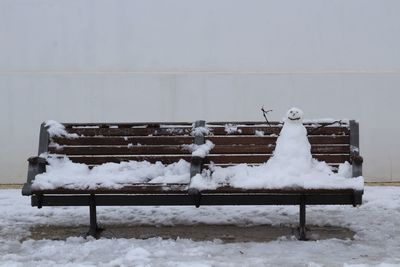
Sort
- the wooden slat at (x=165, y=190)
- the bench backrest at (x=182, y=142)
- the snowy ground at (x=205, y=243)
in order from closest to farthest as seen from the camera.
→ the snowy ground at (x=205, y=243) → the wooden slat at (x=165, y=190) → the bench backrest at (x=182, y=142)

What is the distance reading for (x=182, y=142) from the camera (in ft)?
17.0

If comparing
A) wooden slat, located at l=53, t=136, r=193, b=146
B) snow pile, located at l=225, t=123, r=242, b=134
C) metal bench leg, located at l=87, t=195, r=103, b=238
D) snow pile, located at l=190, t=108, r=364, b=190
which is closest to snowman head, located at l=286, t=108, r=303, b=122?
snow pile, located at l=190, t=108, r=364, b=190

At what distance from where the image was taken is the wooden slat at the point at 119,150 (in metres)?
5.16

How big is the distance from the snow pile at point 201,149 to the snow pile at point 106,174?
0.13 m

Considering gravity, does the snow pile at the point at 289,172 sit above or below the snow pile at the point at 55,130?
below

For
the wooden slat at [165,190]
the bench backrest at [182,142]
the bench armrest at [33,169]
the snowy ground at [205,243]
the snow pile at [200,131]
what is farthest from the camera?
the snow pile at [200,131]

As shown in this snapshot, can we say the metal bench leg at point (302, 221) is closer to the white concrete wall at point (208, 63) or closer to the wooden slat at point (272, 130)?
the wooden slat at point (272, 130)

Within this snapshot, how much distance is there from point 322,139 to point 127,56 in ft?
10.0

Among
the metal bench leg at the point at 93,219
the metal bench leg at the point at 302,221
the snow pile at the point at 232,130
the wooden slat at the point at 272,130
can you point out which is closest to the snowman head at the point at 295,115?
the wooden slat at the point at 272,130

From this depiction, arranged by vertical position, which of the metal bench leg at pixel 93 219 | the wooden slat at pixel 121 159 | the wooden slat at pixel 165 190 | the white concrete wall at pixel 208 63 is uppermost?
the white concrete wall at pixel 208 63

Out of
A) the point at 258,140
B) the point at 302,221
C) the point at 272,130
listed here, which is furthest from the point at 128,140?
the point at 302,221

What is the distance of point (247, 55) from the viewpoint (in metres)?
7.21

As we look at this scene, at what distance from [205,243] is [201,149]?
2.66 feet

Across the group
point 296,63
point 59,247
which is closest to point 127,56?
point 296,63
